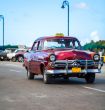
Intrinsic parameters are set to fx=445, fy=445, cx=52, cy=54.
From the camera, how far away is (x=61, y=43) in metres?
17.6

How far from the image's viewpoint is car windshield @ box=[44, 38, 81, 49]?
1736 centimetres

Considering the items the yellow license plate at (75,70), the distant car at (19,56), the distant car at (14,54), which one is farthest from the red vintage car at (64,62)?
the distant car at (14,54)

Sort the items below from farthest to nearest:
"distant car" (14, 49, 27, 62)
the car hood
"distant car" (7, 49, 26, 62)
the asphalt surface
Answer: "distant car" (7, 49, 26, 62) < "distant car" (14, 49, 27, 62) < the car hood < the asphalt surface

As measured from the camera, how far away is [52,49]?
1677cm

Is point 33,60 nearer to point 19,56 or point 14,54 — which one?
point 19,56

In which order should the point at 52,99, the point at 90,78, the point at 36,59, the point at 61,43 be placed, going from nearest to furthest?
1. the point at 52,99
2. the point at 90,78
3. the point at 36,59
4. the point at 61,43

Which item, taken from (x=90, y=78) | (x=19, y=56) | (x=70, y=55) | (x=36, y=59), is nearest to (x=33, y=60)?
(x=36, y=59)

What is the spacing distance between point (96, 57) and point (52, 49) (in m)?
1.71

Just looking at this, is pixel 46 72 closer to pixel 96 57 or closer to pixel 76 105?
pixel 96 57

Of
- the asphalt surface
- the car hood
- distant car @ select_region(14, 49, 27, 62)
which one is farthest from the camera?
distant car @ select_region(14, 49, 27, 62)

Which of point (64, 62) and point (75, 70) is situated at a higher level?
point (64, 62)

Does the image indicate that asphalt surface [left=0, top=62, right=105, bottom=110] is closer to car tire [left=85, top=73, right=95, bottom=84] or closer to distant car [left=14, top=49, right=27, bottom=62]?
car tire [left=85, top=73, right=95, bottom=84]

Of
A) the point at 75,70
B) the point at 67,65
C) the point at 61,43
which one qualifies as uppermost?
the point at 61,43

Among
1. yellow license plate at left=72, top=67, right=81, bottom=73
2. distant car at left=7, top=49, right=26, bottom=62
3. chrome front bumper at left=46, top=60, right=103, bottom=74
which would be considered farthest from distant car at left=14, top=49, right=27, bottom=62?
yellow license plate at left=72, top=67, right=81, bottom=73
